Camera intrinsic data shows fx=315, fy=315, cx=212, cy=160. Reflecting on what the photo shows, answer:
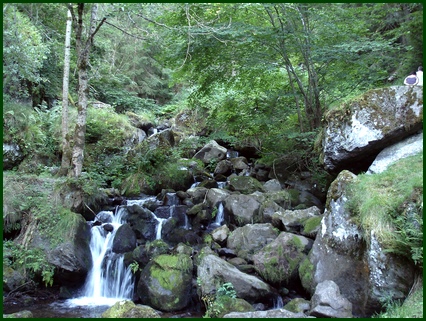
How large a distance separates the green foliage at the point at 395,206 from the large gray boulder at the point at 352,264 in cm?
17

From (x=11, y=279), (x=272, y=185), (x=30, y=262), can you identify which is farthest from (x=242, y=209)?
(x=11, y=279)

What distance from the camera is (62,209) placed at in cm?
805

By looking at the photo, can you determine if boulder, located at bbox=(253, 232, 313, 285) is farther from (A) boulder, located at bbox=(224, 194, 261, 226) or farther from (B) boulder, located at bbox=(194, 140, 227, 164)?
(B) boulder, located at bbox=(194, 140, 227, 164)

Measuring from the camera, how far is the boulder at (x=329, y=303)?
5250mm

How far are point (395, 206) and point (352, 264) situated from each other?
4.46ft

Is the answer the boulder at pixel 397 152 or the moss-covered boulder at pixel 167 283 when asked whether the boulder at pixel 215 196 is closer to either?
the moss-covered boulder at pixel 167 283

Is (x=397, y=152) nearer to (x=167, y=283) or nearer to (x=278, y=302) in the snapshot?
(x=278, y=302)

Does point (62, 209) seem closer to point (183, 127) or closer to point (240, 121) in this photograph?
point (240, 121)

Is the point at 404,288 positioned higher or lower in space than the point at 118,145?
lower


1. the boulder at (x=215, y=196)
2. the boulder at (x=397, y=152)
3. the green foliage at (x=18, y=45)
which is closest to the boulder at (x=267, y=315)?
the boulder at (x=397, y=152)

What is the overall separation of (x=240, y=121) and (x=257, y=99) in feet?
3.37

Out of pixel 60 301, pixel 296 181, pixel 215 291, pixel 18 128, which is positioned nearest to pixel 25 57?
pixel 18 128

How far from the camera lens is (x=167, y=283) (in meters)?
6.71

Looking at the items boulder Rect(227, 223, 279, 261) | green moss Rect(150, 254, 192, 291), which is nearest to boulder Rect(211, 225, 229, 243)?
boulder Rect(227, 223, 279, 261)
